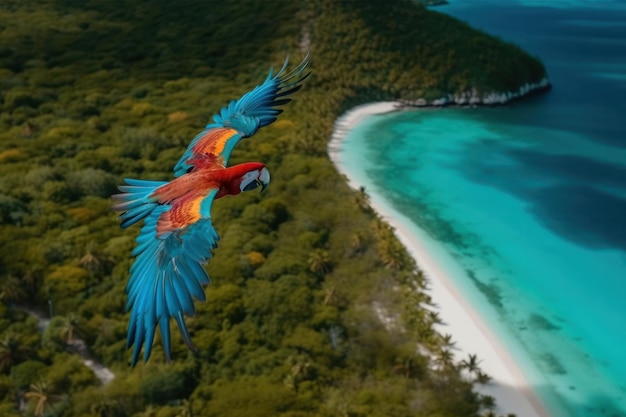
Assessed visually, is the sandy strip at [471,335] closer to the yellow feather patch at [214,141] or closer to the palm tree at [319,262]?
the palm tree at [319,262]

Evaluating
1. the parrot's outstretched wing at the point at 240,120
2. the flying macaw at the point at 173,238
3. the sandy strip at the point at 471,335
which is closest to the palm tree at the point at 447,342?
the sandy strip at the point at 471,335

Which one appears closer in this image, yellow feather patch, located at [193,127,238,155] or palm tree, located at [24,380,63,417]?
yellow feather patch, located at [193,127,238,155]

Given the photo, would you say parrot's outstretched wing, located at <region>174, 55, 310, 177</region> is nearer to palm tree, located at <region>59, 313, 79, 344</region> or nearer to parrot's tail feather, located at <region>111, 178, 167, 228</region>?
parrot's tail feather, located at <region>111, 178, 167, 228</region>

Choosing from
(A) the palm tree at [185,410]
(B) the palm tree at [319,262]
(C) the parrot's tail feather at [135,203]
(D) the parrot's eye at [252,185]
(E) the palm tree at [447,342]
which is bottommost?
(A) the palm tree at [185,410]

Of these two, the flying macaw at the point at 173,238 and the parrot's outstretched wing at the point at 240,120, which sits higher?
the parrot's outstretched wing at the point at 240,120

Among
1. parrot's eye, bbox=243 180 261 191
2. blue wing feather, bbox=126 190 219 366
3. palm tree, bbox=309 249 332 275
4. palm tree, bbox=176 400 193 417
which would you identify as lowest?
palm tree, bbox=176 400 193 417

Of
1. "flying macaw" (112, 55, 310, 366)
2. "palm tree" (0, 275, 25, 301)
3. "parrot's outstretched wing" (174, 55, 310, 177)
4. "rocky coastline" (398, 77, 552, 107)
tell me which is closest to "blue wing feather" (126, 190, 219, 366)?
"flying macaw" (112, 55, 310, 366)

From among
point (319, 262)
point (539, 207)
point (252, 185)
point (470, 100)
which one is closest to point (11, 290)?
point (319, 262)

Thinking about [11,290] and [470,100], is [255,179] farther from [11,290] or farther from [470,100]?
[470,100]
